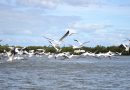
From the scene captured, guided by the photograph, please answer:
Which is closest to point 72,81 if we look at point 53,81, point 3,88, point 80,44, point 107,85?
point 53,81

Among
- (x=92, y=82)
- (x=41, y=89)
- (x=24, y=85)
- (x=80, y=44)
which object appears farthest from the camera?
(x=80, y=44)

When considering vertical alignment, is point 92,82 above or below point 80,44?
below

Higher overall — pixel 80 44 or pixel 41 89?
pixel 80 44

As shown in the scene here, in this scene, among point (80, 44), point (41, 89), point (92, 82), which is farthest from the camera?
point (80, 44)

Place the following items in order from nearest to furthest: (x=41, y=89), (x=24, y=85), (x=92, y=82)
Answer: (x=41, y=89) → (x=24, y=85) → (x=92, y=82)

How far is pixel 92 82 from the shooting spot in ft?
94.6

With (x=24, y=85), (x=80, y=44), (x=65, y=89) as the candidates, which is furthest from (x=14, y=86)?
(x=80, y=44)

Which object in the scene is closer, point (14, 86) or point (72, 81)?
point (14, 86)

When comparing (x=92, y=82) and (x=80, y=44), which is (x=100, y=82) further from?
(x=80, y=44)

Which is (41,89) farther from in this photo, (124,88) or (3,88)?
(124,88)

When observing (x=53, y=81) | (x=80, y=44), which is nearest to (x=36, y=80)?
(x=53, y=81)

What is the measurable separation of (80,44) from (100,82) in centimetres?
798

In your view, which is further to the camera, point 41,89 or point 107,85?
point 107,85

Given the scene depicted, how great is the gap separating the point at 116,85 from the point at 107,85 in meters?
0.45
